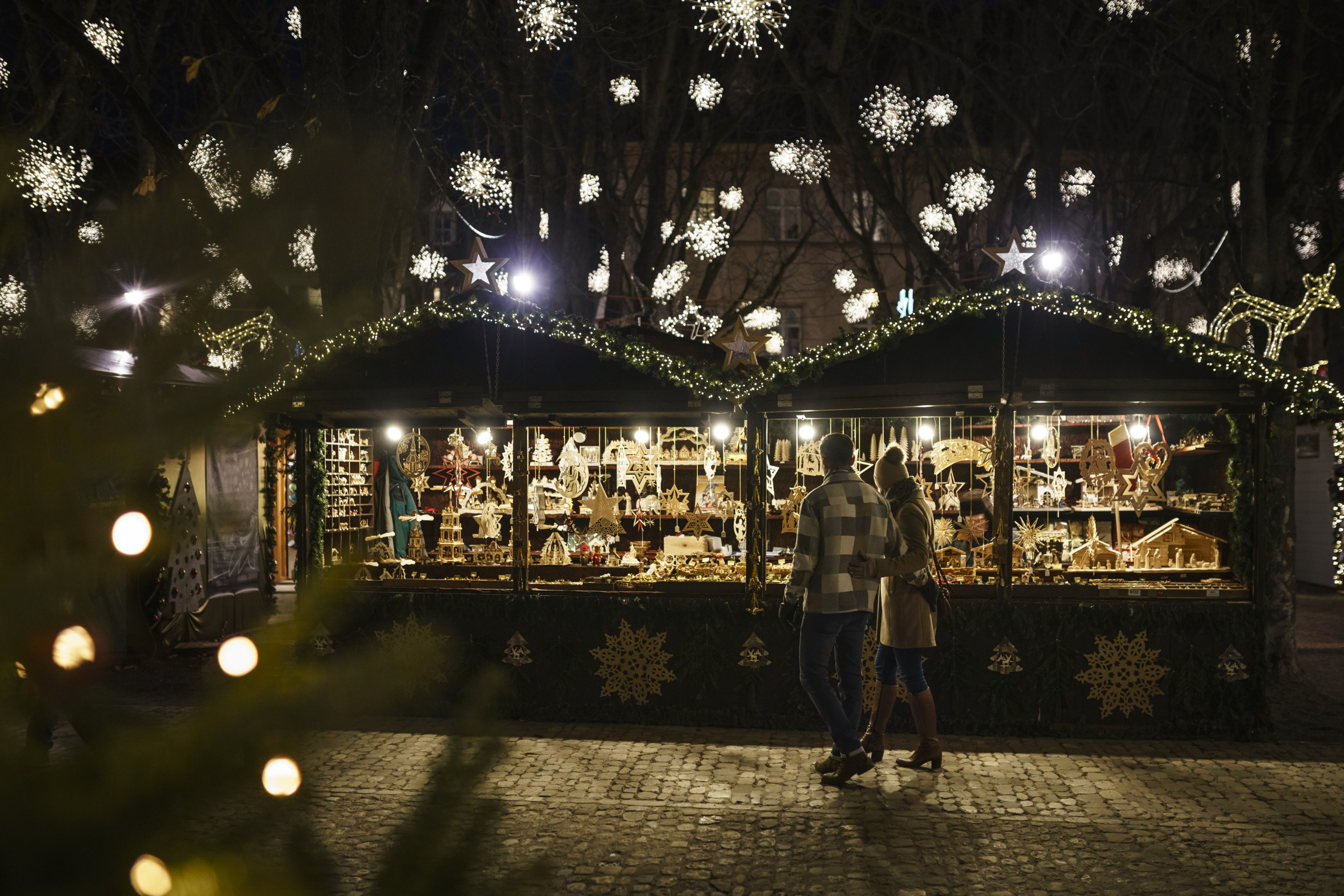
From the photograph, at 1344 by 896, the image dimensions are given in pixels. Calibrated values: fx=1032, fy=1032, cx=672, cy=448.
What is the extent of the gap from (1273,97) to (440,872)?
35.9ft

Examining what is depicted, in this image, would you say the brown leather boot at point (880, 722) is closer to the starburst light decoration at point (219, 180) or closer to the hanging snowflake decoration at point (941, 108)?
the starburst light decoration at point (219, 180)

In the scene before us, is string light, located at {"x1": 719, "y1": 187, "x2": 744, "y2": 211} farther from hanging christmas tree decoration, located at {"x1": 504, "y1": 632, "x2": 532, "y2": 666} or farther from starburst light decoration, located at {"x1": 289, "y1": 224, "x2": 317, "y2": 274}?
starburst light decoration, located at {"x1": 289, "y1": 224, "x2": 317, "y2": 274}

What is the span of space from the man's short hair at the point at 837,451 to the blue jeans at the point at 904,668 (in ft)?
4.21

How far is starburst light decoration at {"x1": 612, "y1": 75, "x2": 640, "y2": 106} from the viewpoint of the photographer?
647 inches

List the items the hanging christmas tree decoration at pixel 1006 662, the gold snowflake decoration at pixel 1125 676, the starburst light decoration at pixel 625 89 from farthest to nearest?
the starburst light decoration at pixel 625 89
the hanging christmas tree decoration at pixel 1006 662
the gold snowflake decoration at pixel 1125 676

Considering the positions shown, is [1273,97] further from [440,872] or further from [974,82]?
[440,872]

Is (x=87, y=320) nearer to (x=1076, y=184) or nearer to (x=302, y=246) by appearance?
(x=302, y=246)

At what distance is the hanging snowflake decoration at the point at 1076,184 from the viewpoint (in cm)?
1789

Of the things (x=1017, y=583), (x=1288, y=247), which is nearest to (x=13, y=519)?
(x=1017, y=583)

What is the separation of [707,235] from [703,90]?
341cm

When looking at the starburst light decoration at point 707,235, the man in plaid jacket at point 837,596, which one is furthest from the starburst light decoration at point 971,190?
the man in plaid jacket at point 837,596

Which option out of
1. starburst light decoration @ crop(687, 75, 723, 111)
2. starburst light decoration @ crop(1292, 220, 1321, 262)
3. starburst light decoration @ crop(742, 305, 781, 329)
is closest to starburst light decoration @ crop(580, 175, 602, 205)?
starburst light decoration @ crop(687, 75, 723, 111)

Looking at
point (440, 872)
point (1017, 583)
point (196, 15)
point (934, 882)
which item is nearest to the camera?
point (440, 872)

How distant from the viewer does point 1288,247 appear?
378 inches
